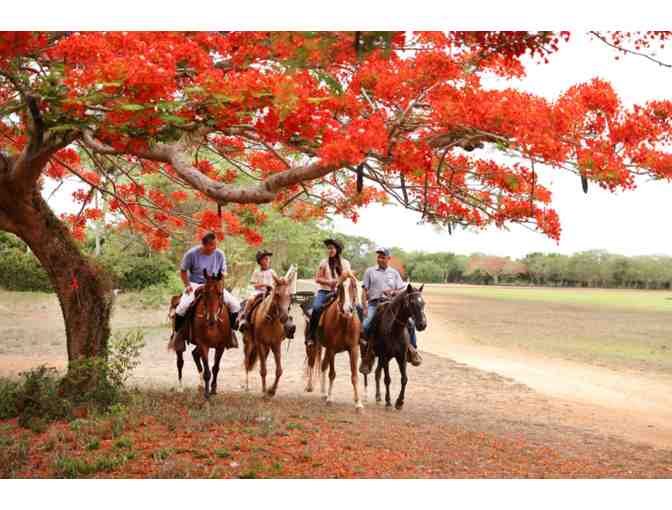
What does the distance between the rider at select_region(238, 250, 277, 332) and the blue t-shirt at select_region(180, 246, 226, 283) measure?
0.51 meters

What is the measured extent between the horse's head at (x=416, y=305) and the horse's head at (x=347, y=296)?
0.53 meters

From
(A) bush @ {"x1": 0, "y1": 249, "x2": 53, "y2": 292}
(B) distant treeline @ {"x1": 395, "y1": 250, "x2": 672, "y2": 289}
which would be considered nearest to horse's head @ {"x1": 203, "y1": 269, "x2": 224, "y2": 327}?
(B) distant treeline @ {"x1": 395, "y1": 250, "x2": 672, "y2": 289}

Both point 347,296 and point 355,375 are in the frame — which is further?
point 355,375

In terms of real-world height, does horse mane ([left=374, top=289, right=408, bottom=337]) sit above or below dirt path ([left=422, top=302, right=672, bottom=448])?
above

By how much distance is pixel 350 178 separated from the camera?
8055mm

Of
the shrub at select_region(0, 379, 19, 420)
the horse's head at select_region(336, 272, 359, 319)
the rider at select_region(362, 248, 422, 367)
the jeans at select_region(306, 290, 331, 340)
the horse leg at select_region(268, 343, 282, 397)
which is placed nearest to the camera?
the shrub at select_region(0, 379, 19, 420)

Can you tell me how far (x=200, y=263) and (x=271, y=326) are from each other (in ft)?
3.64

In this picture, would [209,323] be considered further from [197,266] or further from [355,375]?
[355,375]

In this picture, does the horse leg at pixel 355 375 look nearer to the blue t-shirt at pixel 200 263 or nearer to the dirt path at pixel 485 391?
the dirt path at pixel 485 391

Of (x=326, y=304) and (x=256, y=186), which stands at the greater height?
(x=256, y=186)

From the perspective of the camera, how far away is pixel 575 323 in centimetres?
1606

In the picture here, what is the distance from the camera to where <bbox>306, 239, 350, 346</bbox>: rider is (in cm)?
695

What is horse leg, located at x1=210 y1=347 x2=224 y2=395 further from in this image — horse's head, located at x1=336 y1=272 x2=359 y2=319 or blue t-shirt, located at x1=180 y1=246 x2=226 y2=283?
horse's head, located at x1=336 y1=272 x2=359 y2=319

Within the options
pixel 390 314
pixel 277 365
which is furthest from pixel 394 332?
pixel 277 365
